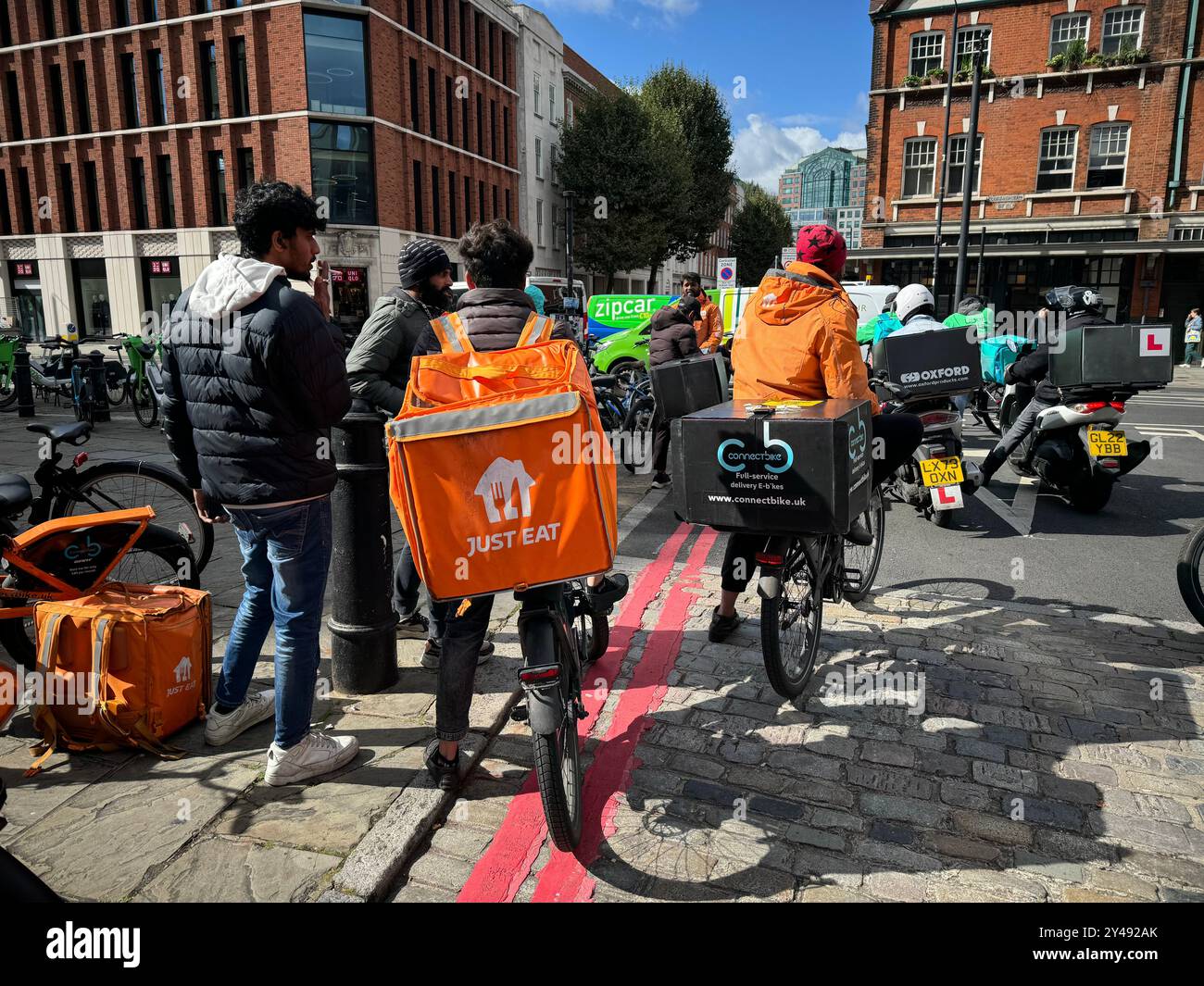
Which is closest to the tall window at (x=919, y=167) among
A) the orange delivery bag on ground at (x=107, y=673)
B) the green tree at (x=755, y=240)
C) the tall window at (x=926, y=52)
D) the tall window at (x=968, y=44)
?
the tall window at (x=926, y=52)

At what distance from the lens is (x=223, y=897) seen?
2439mm

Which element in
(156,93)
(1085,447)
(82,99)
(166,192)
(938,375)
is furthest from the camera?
(82,99)

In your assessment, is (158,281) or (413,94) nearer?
(158,281)

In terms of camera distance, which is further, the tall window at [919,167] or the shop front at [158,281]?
the shop front at [158,281]

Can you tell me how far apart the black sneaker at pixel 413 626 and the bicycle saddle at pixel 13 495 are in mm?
1849

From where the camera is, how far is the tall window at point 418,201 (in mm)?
35094

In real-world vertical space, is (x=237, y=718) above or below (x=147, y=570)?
below

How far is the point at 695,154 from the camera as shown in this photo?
154 feet

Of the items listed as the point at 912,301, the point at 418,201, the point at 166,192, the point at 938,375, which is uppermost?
the point at 166,192

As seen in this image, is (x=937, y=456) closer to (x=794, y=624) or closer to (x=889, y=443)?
(x=889, y=443)

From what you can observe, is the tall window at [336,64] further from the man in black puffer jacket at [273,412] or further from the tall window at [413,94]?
the man in black puffer jacket at [273,412]

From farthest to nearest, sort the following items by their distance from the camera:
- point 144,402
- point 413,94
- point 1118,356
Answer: point 413,94
point 144,402
point 1118,356

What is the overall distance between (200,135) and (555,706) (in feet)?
123

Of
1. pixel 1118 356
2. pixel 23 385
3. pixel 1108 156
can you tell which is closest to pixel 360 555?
pixel 1118 356
